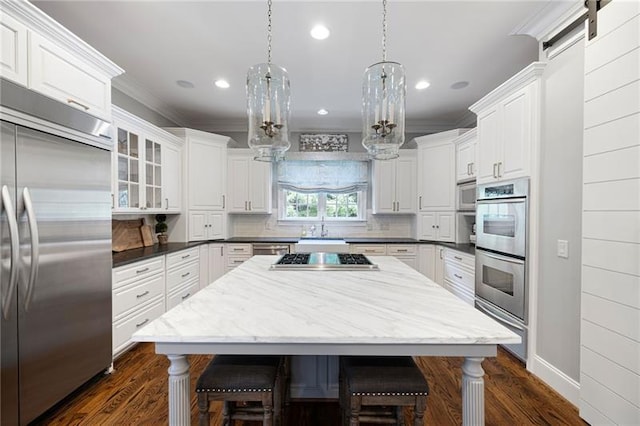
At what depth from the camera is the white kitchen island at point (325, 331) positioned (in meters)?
1.06

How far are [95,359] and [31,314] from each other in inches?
27.0

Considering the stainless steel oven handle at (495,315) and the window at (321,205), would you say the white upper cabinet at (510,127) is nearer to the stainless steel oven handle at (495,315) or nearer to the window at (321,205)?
the stainless steel oven handle at (495,315)

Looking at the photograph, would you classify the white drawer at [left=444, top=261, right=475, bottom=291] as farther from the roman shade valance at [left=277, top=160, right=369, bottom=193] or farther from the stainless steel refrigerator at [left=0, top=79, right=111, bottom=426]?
the stainless steel refrigerator at [left=0, top=79, right=111, bottom=426]

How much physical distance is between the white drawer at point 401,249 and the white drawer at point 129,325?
3.06 metres

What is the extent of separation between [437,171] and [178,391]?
407 centimetres

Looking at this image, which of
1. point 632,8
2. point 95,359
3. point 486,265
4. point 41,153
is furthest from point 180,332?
point 486,265

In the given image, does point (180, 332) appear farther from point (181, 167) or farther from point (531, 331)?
point (181, 167)

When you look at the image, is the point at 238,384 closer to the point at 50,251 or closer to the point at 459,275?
the point at 50,251

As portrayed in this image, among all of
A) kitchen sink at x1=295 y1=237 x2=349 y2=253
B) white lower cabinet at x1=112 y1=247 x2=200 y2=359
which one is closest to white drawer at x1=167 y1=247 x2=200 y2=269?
white lower cabinet at x1=112 y1=247 x2=200 y2=359

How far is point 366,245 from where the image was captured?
14.5 ft

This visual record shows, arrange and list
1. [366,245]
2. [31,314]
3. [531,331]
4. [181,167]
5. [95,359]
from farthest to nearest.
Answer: [366,245], [181,167], [531,331], [95,359], [31,314]

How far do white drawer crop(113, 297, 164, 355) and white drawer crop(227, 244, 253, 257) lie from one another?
1.42 metres

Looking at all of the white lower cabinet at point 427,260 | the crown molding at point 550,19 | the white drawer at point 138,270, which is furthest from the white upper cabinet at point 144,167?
the crown molding at point 550,19

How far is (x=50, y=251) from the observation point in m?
1.77
